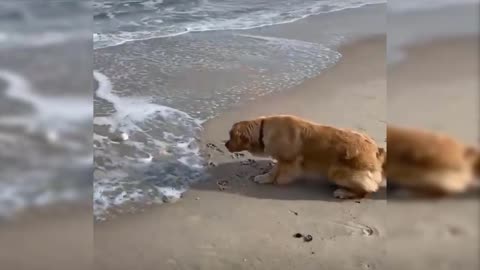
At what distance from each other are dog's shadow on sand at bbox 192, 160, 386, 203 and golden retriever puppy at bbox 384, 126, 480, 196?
206 centimetres

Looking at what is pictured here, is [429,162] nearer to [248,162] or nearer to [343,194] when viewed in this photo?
[343,194]

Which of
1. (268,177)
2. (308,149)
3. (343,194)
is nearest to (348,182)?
(343,194)

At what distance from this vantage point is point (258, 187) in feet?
9.47

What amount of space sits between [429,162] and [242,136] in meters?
2.35

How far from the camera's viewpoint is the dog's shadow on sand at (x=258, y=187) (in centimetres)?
280

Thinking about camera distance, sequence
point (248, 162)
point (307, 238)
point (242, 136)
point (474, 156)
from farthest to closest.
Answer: point (248, 162) < point (242, 136) < point (307, 238) < point (474, 156)

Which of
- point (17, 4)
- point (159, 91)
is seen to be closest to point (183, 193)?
point (159, 91)

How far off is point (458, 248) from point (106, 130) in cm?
284

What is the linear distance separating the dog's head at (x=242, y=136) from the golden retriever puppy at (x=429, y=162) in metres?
2.27

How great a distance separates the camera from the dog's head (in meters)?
3.00

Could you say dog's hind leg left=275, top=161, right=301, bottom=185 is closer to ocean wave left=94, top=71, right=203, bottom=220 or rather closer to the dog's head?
the dog's head

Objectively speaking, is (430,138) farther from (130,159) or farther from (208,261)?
(130,159)

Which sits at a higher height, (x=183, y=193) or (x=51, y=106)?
(x=51, y=106)

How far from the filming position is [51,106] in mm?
1072
